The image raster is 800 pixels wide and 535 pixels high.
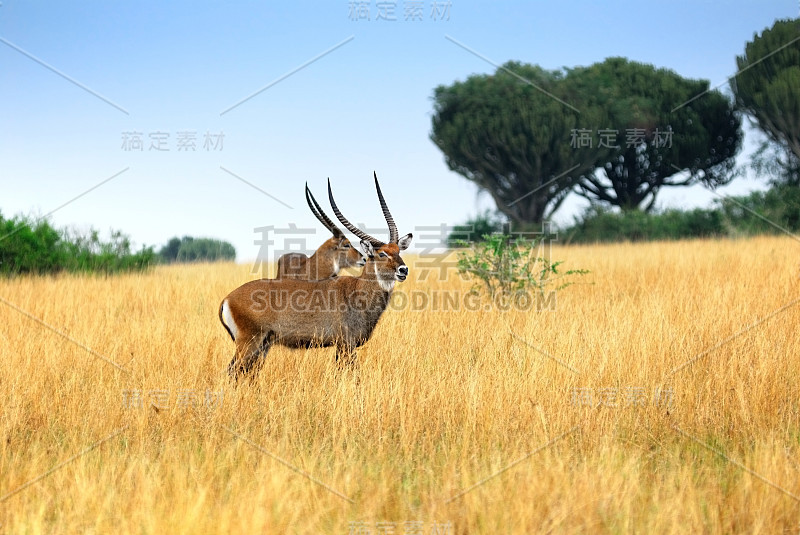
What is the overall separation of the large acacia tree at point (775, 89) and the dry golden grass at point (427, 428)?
2300 centimetres

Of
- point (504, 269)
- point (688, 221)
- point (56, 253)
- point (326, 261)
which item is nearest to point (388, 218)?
point (326, 261)

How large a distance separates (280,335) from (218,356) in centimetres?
98

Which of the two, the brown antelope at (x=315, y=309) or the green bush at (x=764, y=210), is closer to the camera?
the brown antelope at (x=315, y=309)

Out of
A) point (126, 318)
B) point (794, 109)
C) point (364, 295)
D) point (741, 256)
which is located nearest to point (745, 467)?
point (364, 295)

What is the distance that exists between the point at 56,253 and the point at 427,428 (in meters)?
13.8

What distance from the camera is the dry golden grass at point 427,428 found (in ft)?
11.6

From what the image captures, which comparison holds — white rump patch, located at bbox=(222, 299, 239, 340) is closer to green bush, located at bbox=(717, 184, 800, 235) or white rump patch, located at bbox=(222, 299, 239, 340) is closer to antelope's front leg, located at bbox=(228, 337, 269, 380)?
antelope's front leg, located at bbox=(228, 337, 269, 380)

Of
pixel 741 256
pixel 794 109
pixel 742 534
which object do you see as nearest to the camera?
pixel 742 534

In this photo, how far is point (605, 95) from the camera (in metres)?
30.2

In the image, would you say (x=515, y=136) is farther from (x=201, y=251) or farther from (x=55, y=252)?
(x=55, y=252)

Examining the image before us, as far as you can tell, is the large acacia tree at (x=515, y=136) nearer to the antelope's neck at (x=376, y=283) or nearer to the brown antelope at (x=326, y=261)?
the brown antelope at (x=326, y=261)

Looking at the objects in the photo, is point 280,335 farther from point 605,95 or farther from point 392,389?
point 605,95

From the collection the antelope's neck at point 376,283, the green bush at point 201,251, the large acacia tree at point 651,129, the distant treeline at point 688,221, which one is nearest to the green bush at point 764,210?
the distant treeline at point 688,221

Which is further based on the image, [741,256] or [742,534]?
[741,256]
